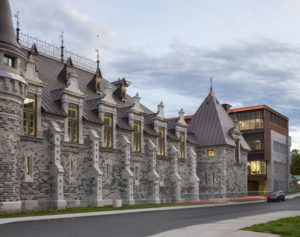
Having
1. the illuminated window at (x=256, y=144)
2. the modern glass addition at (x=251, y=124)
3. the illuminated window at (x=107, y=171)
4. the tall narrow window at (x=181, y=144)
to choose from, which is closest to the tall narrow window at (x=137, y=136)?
the illuminated window at (x=107, y=171)

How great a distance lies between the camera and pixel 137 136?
41438 mm

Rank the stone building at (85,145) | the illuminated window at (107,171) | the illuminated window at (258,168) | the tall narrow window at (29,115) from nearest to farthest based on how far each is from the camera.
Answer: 1. the stone building at (85,145)
2. the tall narrow window at (29,115)
3. the illuminated window at (107,171)
4. the illuminated window at (258,168)

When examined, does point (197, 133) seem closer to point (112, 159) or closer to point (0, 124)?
point (112, 159)

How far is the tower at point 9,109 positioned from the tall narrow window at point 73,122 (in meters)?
6.14

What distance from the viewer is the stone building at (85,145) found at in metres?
26.7

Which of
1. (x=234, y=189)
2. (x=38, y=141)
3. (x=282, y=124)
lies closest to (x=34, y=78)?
(x=38, y=141)

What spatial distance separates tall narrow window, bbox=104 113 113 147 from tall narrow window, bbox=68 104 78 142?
3.88 m

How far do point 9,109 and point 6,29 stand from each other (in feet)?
17.7

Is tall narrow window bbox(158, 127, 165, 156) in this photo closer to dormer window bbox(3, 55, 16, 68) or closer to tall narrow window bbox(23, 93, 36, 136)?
tall narrow window bbox(23, 93, 36, 136)

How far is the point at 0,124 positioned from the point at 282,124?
7543 cm

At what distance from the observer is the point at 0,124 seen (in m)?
25.5

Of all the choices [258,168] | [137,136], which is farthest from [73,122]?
[258,168]

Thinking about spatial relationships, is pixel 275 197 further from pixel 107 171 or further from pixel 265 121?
pixel 265 121

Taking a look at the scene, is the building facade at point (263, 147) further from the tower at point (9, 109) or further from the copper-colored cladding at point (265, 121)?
the tower at point (9, 109)
